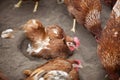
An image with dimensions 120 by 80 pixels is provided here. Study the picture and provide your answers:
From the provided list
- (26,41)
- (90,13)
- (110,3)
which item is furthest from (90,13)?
(26,41)

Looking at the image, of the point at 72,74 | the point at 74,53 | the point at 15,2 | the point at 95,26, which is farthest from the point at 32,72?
the point at 15,2

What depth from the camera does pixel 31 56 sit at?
105 inches

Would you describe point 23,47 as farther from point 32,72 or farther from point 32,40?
point 32,72

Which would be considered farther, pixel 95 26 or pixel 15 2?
pixel 15 2

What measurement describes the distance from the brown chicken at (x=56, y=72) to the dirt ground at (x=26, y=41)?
164 millimetres

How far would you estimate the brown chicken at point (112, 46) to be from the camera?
90.0 inches

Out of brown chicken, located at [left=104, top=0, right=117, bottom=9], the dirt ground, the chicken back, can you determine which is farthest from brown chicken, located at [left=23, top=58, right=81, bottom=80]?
brown chicken, located at [left=104, top=0, right=117, bottom=9]

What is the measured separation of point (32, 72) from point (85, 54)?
1.82 feet

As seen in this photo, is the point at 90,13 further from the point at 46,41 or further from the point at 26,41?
the point at 26,41

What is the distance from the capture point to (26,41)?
280cm

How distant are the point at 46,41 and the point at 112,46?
593 millimetres

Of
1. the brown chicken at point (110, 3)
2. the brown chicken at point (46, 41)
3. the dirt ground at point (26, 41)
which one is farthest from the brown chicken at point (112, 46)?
the brown chicken at point (110, 3)

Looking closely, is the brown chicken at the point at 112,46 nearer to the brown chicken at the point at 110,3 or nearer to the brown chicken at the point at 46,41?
the brown chicken at the point at 46,41

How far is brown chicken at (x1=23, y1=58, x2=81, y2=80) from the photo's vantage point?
7.22ft
